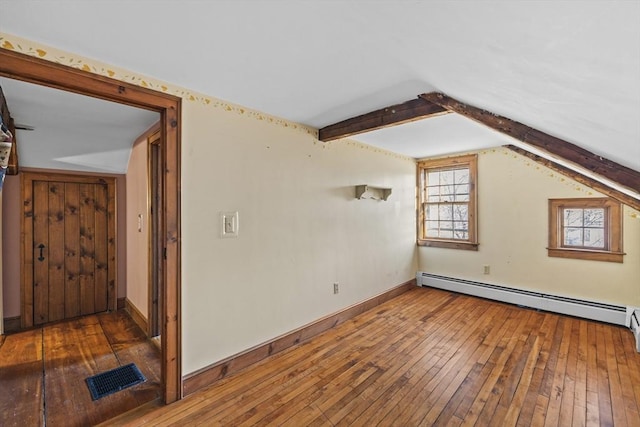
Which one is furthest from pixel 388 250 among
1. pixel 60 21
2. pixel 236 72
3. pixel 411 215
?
pixel 60 21

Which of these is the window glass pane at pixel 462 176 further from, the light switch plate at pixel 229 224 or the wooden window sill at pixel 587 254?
the light switch plate at pixel 229 224

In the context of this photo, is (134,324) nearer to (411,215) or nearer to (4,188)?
(4,188)

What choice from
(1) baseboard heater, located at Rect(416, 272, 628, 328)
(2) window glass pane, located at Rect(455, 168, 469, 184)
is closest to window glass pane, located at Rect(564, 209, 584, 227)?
(1) baseboard heater, located at Rect(416, 272, 628, 328)

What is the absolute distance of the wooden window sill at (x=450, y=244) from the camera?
4.36 metres

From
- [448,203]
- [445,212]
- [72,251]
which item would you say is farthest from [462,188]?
[72,251]

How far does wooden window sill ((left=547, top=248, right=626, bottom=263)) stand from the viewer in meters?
3.31

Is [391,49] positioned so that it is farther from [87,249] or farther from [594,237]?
[87,249]

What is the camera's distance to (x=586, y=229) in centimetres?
355

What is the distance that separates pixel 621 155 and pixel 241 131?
2.52 m

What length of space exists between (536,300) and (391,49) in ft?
12.9

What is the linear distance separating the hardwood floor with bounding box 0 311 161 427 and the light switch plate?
1.29 metres

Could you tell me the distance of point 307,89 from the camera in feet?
6.97

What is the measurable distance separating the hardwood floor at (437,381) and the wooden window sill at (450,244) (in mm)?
1279

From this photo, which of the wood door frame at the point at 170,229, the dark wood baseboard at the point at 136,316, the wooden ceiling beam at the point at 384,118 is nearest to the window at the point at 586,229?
the wooden ceiling beam at the point at 384,118
